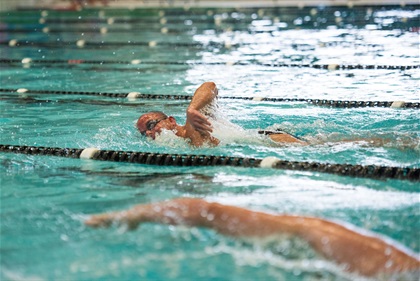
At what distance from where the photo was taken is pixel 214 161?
422 centimetres

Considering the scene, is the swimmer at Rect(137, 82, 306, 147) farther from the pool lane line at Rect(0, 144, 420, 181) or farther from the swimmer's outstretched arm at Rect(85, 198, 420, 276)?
the swimmer's outstretched arm at Rect(85, 198, 420, 276)

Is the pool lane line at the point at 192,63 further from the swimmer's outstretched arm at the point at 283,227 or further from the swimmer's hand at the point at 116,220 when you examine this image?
the swimmer's hand at the point at 116,220

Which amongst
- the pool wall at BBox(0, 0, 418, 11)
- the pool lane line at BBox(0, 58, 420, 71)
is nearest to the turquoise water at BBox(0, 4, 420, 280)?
the pool lane line at BBox(0, 58, 420, 71)

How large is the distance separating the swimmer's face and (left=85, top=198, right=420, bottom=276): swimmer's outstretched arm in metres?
1.44

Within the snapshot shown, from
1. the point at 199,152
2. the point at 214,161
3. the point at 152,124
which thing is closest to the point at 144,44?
the point at 152,124

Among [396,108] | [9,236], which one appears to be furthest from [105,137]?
[396,108]

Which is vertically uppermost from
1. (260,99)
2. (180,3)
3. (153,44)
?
(180,3)

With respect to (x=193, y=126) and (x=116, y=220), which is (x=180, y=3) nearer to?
(x=193, y=126)

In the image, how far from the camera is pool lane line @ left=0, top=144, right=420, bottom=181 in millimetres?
3826

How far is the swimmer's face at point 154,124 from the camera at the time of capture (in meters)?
4.50

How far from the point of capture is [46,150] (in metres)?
4.65

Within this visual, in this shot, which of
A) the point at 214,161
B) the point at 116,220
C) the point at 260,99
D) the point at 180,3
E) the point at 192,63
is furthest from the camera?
the point at 180,3

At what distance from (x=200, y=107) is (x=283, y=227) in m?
1.82

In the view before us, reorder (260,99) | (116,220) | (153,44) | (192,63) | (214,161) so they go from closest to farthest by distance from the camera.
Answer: (116,220), (214,161), (260,99), (192,63), (153,44)
